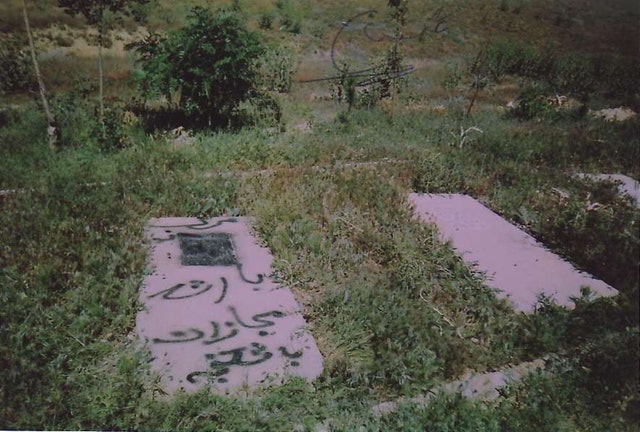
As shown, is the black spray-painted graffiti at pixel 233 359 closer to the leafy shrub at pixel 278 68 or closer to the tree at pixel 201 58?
the tree at pixel 201 58

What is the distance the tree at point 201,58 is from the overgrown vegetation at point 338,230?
34 mm

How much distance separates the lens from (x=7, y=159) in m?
4.48

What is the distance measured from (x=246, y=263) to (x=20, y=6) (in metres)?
2.55

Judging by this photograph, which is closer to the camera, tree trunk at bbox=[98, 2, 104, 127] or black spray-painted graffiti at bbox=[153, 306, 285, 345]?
black spray-painted graffiti at bbox=[153, 306, 285, 345]

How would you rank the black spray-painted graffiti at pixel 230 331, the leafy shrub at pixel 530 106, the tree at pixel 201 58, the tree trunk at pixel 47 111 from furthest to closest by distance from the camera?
the leafy shrub at pixel 530 106
the tree at pixel 201 58
the tree trunk at pixel 47 111
the black spray-painted graffiti at pixel 230 331

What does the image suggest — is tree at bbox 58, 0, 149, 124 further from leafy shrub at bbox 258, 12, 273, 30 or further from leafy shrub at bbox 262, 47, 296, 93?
leafy shrub at bbox 262, 47, 296, 93

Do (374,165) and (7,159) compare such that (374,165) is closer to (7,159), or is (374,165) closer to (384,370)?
(384,370)

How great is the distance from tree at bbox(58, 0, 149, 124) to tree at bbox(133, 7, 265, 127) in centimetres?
68

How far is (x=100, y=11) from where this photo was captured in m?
4.56

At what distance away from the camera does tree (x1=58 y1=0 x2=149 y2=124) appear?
4123 millimetres

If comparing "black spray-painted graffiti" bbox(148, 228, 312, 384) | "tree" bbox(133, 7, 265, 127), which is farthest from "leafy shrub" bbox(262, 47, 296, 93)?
"black spray-painted graffiti" bbox(148, 228, 312, 384)

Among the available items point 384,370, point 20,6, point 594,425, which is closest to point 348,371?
point 384,370

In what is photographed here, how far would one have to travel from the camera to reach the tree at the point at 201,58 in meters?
5.66

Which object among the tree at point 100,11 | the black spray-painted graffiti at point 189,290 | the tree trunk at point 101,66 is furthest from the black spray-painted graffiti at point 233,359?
the tree trunk at point 101,66
